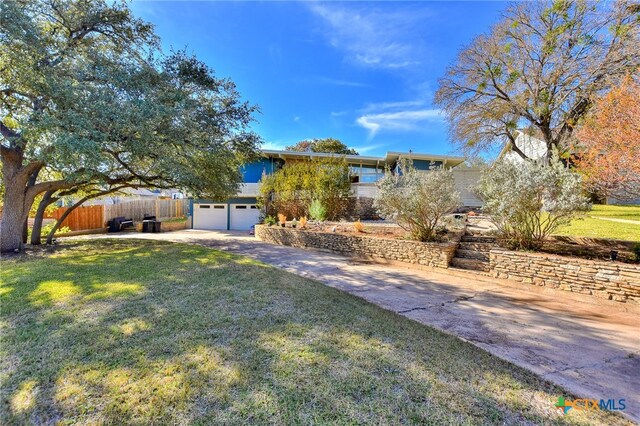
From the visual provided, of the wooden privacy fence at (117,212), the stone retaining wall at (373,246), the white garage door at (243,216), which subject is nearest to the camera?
the stone retaining wall at (373,246)

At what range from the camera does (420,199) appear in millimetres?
8359

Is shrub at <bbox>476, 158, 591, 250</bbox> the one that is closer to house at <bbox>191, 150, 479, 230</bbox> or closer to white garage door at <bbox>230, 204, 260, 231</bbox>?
house at <bbox>191, 150, 479, 230</bbox>

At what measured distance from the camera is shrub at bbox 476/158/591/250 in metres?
6.54

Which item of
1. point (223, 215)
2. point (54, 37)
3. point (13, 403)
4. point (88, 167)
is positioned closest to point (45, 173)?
point (54, 37)

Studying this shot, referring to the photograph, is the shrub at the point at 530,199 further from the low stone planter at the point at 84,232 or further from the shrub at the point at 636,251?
the low stone planter at the point at 84,232

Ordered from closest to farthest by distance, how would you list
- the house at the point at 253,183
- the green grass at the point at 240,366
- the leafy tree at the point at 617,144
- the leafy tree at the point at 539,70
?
the green grass at the point at 240,366 < the leafy tree at the point at 617,144 < the leafy tree at the point at 539,70 < the house at the point at 253,183

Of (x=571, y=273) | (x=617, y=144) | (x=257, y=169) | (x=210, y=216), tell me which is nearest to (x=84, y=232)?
(x=210, y=216)

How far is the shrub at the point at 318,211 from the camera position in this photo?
13.7m

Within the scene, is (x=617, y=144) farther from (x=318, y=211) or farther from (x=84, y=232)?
(x=84, y=232)

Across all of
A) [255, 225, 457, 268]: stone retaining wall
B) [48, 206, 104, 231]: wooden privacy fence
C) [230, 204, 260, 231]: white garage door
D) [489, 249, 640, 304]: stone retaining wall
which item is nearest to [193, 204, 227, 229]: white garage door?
[230, 204, 260, 231]: white garage door

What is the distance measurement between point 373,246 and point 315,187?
213 inches

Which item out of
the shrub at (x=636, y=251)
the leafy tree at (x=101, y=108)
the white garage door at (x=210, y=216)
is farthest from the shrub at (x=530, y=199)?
the white garage door at (x=210, y=216)

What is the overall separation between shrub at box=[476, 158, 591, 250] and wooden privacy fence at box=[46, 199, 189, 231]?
20581 mm

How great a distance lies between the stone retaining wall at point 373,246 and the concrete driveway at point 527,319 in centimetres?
54
